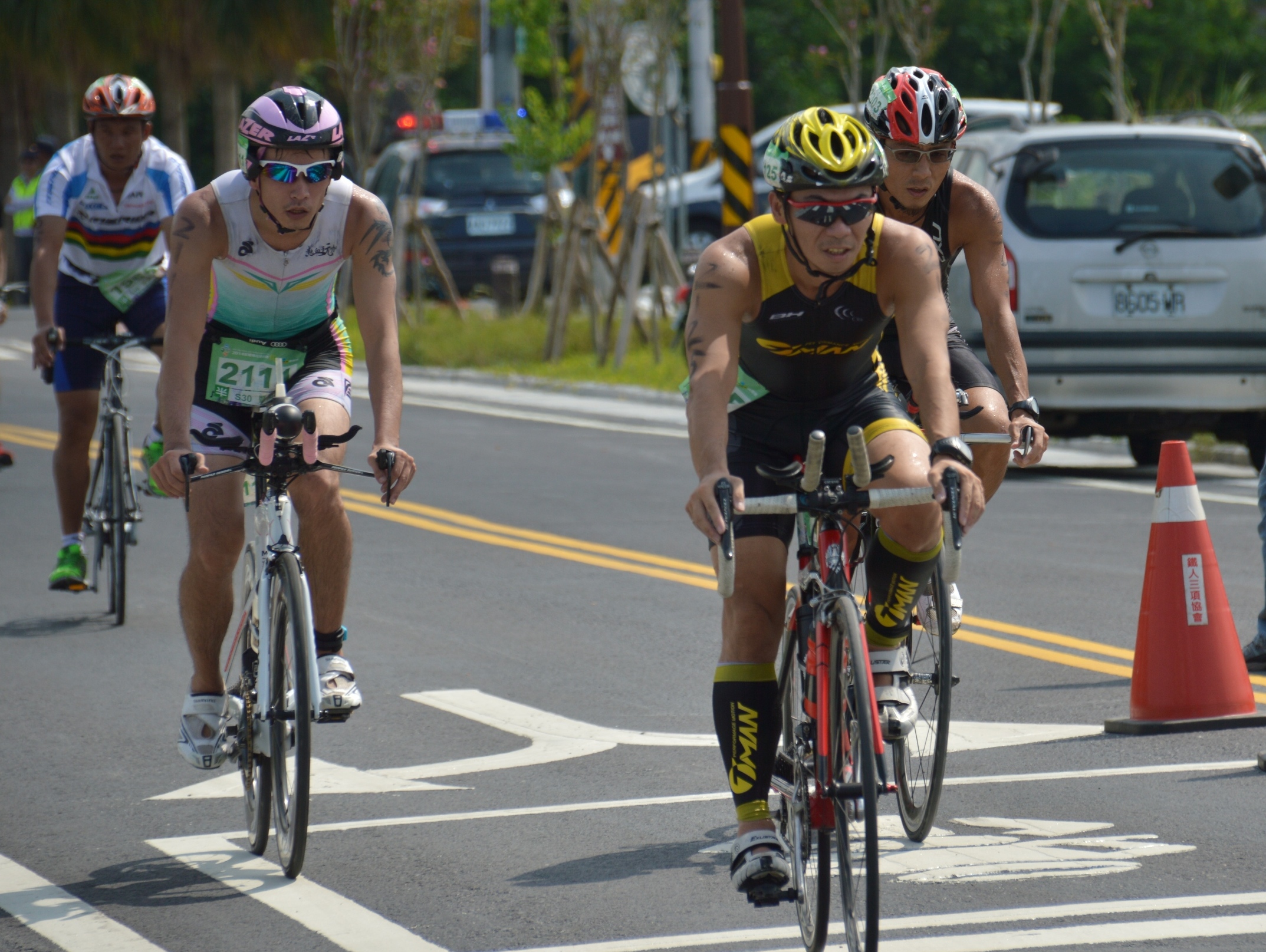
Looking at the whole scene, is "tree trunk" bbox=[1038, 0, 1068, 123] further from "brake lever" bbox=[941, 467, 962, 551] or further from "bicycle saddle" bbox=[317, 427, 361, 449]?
"brake lever" bbox=[941, 467, 962, 551]

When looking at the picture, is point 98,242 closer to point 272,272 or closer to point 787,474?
point 272,272

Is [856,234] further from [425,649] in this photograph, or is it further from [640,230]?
[640,230]

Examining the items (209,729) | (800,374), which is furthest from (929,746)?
(209,729)

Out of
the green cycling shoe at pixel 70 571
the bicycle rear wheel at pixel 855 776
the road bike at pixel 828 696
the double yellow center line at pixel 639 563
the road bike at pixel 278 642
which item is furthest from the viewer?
the green cycling shoe at pixel 70 571

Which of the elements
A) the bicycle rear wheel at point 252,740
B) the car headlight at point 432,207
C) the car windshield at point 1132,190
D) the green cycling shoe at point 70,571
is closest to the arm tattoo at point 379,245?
the bicycle rear wheel at point 252,740

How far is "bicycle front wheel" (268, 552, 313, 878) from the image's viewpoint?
4984 millimetres

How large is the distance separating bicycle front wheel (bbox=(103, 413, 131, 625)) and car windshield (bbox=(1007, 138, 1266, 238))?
571 centimetres

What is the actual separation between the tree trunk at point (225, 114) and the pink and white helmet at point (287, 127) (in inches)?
1109

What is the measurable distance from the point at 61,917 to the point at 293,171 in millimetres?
1968

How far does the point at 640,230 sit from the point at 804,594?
14.8 metres

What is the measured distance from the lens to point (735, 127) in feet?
61.0

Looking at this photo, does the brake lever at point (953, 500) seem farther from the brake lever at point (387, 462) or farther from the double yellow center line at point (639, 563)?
the double yellow center line at point (639, 563)

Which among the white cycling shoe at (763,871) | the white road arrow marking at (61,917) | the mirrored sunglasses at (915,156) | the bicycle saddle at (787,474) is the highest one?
the mirrored sunglasses at (915,156)

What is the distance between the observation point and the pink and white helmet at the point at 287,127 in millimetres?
5402
